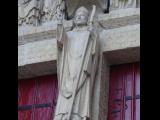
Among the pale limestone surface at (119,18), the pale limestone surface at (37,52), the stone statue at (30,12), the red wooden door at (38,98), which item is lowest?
the red wooden door at (38,98)

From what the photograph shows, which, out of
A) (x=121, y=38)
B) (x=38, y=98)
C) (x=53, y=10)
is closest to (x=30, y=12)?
(x=53, y=10)

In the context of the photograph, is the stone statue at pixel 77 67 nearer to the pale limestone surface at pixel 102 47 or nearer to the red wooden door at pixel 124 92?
the pale limestone surface at pixel 102 47

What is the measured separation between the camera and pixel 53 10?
34.0ft

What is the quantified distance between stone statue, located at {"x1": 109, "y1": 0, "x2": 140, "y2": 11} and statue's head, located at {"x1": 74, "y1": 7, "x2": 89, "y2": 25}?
1.20 feet

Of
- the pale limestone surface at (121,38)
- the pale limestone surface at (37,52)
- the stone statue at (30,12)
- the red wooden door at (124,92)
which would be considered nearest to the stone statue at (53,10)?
the stone statue at (30,12)

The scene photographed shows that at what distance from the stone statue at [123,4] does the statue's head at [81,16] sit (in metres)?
0.37

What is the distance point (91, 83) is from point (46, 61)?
0.81 metres

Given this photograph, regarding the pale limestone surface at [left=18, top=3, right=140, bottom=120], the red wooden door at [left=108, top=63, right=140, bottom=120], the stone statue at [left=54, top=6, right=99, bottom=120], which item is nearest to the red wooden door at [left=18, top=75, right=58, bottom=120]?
the pale limestone surface at [left=18, top=3, right=140, bottom=120]

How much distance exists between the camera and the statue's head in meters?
9.80

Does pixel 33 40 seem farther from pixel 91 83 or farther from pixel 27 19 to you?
pixel 91 83

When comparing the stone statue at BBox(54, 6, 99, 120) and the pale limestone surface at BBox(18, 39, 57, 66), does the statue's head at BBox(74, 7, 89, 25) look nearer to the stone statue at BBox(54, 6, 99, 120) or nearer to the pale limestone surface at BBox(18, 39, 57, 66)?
the stone statue at BBox(54, 6, 99, 120)

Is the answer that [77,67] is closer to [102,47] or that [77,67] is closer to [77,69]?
[77,69]

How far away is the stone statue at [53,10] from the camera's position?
10297 millimetres
